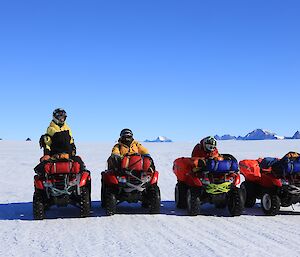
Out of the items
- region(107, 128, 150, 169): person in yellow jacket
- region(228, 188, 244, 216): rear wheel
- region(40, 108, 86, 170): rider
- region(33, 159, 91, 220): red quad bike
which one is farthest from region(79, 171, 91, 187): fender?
region(228, 188, 244, 216): rear wheel

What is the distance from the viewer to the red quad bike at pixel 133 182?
38.2 feet

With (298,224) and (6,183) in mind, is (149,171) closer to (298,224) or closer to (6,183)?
(298,224)

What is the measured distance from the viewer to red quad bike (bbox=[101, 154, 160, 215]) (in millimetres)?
11633

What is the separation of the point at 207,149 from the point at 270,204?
81.0 inches

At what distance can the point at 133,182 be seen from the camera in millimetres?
11703

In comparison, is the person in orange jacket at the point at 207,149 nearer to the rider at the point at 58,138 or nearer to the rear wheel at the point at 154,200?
the rear wheel at the point at 154,200

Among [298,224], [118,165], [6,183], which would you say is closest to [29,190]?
[6,183]

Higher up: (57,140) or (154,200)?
(57,140)

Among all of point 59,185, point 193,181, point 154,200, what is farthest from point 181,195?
point 59,185

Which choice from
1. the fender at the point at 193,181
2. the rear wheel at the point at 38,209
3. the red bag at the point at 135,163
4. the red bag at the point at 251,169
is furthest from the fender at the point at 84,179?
the red bag at the point at 251,169

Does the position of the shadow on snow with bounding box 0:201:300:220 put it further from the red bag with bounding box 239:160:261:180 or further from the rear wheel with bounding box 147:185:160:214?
the red bag with bounding box 239:160:261:180

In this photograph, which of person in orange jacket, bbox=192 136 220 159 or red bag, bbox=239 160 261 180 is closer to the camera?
person in orange jacket, bbox=192 136 220 159

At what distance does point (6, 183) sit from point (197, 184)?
10.8 m

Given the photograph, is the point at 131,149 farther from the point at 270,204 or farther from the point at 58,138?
the point at 270,204
